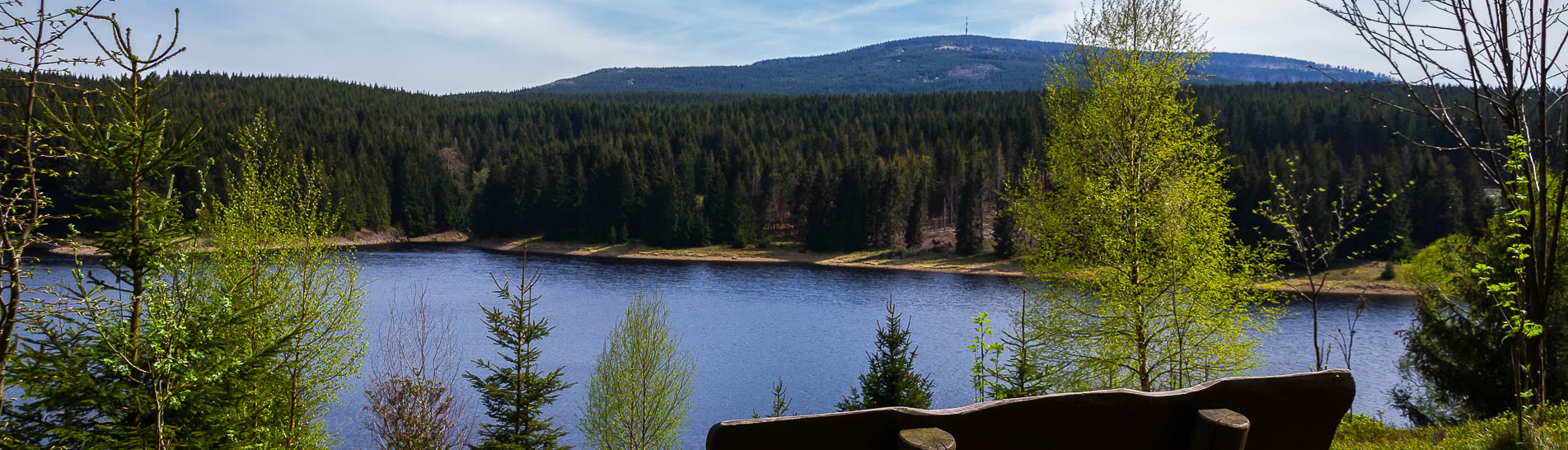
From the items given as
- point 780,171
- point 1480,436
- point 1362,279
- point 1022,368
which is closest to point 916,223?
point 780,171

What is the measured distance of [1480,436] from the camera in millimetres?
6199

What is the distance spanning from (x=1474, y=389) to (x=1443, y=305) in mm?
2116

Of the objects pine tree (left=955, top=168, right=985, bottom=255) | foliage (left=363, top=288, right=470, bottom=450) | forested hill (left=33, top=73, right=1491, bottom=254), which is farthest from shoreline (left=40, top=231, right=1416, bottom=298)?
foliage (left=363, top=288, right=470, bottom=450)

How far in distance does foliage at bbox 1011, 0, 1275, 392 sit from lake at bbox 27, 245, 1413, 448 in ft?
9.87

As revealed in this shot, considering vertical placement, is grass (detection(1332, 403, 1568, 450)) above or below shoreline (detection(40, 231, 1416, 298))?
above

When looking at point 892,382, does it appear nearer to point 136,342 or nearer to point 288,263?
point 136,342

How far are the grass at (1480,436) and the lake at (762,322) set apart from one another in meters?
9.34

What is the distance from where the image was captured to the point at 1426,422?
76.8 feet

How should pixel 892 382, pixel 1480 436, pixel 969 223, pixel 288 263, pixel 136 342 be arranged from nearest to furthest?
pixel 1480 436 < pixel 136 342 < pixel 892 382 < pixel 288 263 < pixel 969 223

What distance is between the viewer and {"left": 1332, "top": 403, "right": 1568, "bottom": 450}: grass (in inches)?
206

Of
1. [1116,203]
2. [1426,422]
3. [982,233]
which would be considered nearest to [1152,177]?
[1116,203]

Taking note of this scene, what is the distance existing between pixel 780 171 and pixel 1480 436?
87617 mm

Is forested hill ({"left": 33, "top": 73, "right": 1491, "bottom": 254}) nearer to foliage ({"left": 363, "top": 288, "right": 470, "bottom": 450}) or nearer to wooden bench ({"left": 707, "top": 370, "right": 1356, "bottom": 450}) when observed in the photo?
foliage ({"left": 363, "top": 288, "right": 470, "bottom": 450})

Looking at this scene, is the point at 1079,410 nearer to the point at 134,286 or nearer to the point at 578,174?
the point at 134,286
